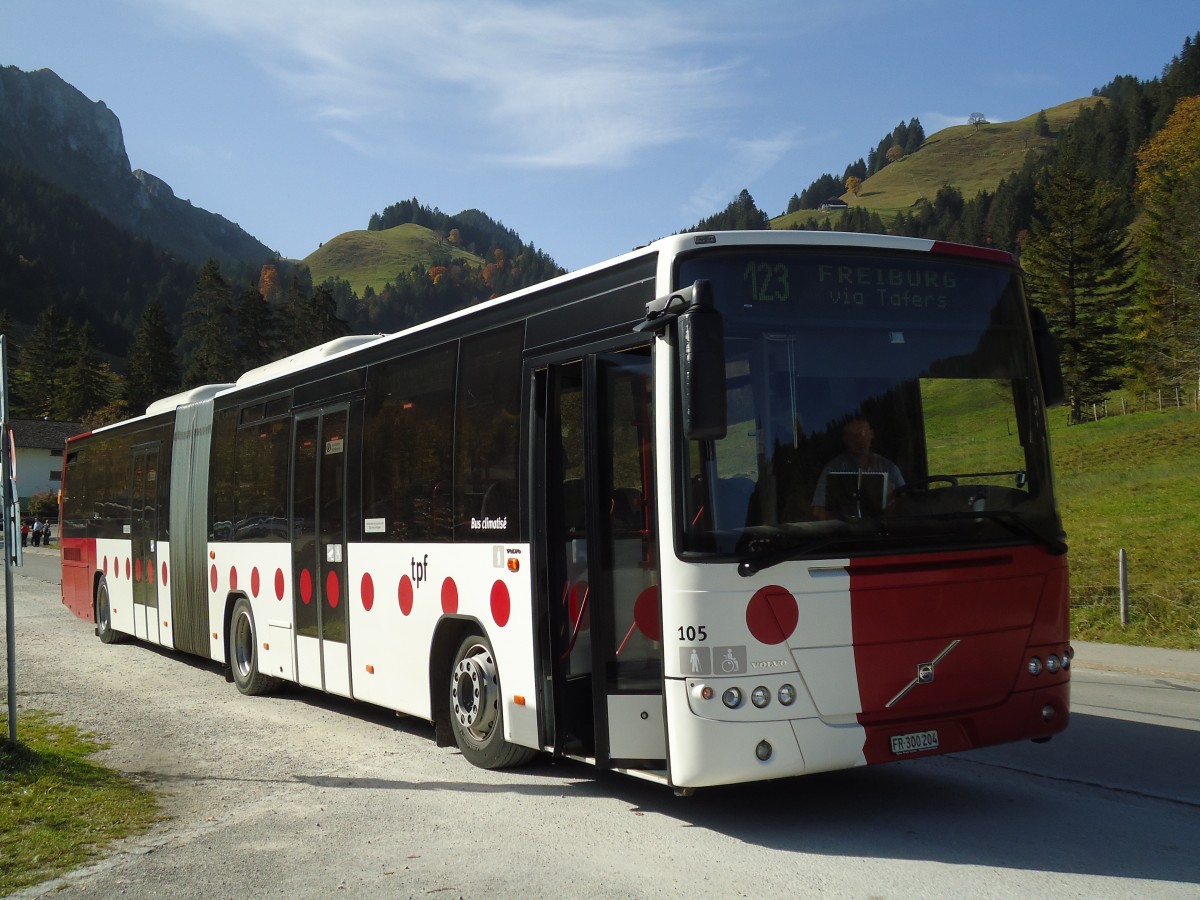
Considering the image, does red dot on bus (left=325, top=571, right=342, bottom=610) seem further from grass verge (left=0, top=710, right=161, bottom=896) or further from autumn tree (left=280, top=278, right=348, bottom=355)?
autumn tree (left=280, top=278, right=348, bottom=355)

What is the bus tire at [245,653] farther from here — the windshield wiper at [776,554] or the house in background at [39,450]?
the house in background at [39,450]

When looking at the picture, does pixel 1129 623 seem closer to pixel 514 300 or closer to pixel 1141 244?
pixel 514 300

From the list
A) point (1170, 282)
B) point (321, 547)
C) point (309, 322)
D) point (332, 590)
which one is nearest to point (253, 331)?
point (309, 322)

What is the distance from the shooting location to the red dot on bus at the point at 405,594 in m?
9.54

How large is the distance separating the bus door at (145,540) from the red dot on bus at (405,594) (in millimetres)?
8422

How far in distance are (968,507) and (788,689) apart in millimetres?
1506

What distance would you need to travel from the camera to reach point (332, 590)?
36.1 feet

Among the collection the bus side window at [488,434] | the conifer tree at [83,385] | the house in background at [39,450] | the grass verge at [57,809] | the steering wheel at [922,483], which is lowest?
the grass verge at [57,809]

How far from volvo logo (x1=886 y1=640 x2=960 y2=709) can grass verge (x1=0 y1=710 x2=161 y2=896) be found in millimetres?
4500

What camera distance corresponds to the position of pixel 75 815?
24.5ft

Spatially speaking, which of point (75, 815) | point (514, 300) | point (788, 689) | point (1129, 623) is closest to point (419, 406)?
point (514, 300)

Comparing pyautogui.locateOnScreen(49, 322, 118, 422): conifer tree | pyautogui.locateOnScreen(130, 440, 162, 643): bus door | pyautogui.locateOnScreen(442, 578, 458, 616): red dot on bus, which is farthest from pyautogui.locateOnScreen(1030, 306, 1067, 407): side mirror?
pyautogui.locateOnScreen(49, 322, 118, 422): conifer tree

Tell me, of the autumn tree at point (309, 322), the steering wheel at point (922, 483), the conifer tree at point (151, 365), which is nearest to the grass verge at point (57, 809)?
the steering wheel at point (922, 483)

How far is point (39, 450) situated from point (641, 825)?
375ft
